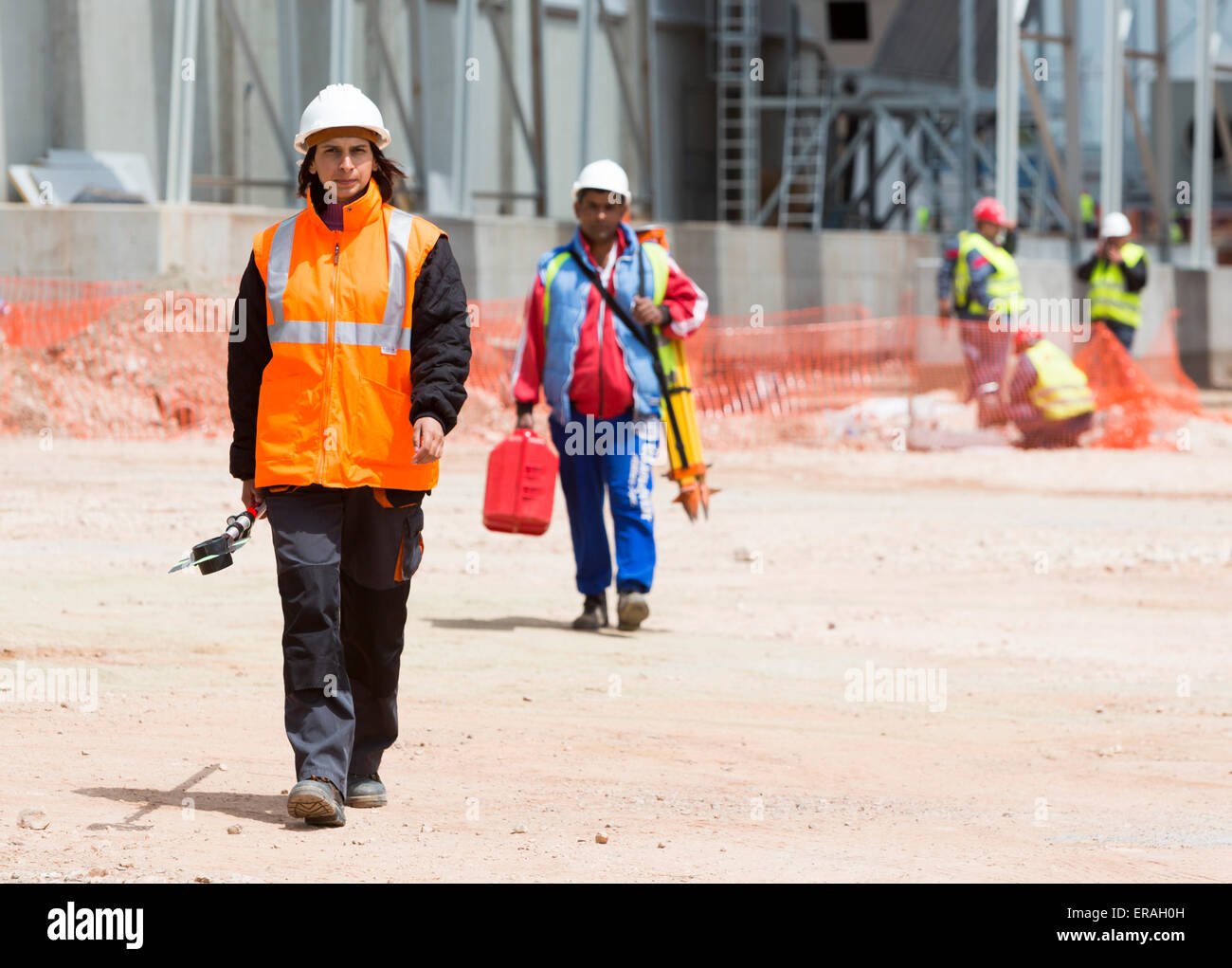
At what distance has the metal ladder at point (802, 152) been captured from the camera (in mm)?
33156

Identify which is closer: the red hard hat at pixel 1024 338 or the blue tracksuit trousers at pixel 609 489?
the blue tracksuit trousers at pixel 609 489

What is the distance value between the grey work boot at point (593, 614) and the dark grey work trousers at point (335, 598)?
3.53 meters

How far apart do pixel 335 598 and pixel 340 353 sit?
2.18 feet

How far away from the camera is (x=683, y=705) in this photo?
7.34m

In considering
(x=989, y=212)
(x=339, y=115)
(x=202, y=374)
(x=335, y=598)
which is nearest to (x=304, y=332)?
(x=339, y=115)

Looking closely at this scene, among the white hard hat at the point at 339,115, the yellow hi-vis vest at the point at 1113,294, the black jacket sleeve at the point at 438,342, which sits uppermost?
the yellow hi-vis vest at the point at 1113,294

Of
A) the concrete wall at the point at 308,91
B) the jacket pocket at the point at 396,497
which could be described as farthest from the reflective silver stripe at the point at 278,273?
the concrete wall at the point at 308,91

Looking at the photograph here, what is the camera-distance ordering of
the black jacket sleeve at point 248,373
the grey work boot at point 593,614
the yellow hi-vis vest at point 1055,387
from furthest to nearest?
1. the yellow hi-vis vest at point 1055,387
2. the grey work boot at point 593,614
3. the black jacket sleeve at point 248,373

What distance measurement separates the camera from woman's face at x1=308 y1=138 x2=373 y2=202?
516cm

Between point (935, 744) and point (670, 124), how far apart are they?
26988 mm

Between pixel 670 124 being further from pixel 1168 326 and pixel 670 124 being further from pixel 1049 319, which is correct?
pixel 1049 319

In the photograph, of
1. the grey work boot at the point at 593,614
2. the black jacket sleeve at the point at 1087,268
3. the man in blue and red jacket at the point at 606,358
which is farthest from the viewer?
the black jacket sleeve at the point at 1087,268

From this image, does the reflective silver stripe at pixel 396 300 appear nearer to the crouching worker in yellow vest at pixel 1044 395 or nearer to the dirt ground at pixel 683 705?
the dirt ground at pixel 683 705

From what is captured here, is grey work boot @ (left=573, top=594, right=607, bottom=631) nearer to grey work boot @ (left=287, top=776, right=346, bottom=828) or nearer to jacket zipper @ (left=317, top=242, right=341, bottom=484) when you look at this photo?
grey work boot @ (left=287, top=776, right=346, bottom=828)
